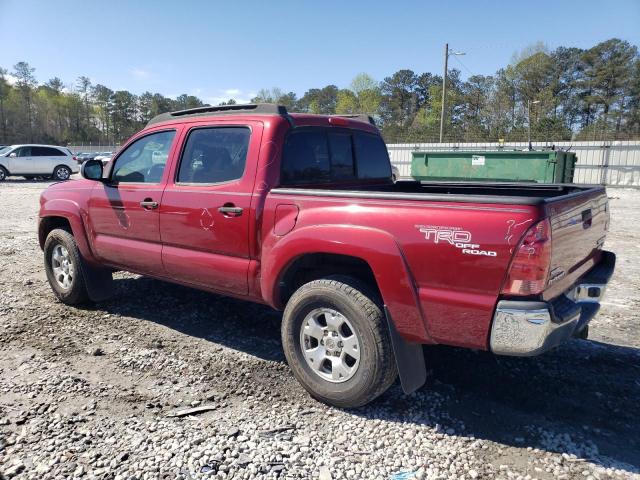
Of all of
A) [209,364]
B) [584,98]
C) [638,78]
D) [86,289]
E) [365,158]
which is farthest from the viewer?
[584,98]

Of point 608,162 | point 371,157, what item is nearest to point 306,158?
point 371,157

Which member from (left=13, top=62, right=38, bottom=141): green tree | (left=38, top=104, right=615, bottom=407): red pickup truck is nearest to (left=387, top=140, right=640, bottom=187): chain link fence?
(left=38, top=104, right=615, bottom=407): red pickup truck

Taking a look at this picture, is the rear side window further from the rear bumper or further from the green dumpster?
the rear bumper

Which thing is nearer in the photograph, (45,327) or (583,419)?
(583,419)

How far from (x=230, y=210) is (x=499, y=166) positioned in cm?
1326

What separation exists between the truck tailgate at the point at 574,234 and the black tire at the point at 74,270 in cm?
451

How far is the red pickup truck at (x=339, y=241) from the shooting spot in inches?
103

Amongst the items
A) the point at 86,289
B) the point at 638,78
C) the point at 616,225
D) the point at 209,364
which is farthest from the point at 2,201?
the point at 638,78

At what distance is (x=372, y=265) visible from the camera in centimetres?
301

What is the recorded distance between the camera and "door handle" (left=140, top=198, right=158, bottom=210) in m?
4.29

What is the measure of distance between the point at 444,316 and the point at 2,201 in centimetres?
1696

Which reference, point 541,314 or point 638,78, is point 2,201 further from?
point 638,78

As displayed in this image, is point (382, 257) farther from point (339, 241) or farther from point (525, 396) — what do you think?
point (525, 396)

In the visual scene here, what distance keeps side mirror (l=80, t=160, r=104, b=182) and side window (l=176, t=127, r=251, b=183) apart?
1.17 metres
